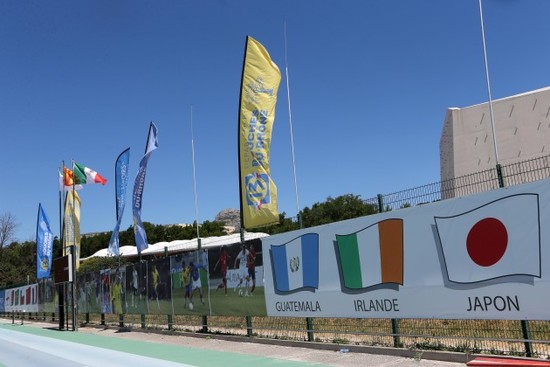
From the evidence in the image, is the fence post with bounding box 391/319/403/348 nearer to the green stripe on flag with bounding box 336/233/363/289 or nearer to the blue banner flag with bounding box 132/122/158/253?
the green stripe on flag with bounding box 336/233/363/289

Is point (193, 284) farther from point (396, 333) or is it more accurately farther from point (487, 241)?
point (487, 241)

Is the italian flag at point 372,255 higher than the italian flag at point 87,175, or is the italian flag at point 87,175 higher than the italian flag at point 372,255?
the italian flag at point 87,175

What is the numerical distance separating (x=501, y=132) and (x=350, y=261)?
51.0 metres

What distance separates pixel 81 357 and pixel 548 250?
1119 cm

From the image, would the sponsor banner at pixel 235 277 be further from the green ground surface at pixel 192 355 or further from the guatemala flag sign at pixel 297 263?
the green ground surface at pixel 192 355

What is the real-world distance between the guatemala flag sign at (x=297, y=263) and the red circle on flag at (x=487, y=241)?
3919 mm

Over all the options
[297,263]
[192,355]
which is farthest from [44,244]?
[297,263]

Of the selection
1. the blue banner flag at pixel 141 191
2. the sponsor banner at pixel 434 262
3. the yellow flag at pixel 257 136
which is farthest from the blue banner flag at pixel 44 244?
the sponsor banner at pixel 434 262

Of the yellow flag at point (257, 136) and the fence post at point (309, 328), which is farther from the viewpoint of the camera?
the yellow flag at point (257, 136)

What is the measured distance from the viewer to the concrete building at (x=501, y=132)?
53062 millimetres

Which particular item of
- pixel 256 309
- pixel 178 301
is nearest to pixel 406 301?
pixel 256 309

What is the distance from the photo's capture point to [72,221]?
87.6ft

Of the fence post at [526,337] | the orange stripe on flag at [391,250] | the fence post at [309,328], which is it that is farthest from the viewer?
the fence post at [309,328]

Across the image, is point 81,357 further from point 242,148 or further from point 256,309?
point 242,148
